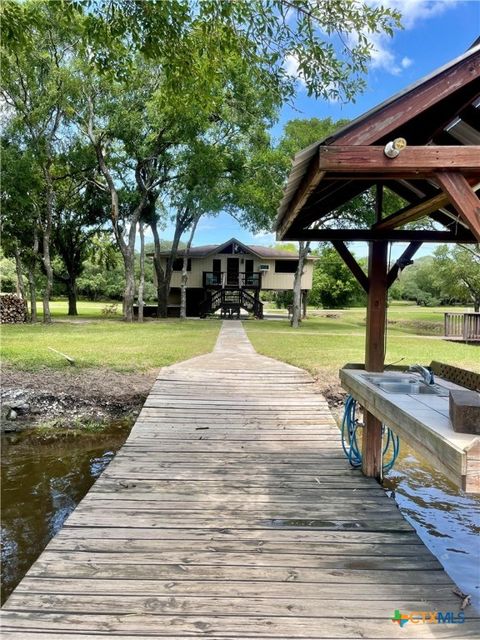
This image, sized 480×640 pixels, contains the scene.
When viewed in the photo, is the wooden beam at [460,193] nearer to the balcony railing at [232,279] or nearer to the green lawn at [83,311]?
the green lawn at [83,311]

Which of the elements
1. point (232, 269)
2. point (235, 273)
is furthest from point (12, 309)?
point (232, 269)

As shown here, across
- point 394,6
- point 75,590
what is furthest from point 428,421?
point 394,6

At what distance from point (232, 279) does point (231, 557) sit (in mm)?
32022

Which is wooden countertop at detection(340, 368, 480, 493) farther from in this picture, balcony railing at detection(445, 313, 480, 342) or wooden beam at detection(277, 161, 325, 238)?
balcony railing at detection(445, 313, 480, 342)

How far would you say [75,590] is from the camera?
9.66ft

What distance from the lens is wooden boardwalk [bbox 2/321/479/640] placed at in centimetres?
268

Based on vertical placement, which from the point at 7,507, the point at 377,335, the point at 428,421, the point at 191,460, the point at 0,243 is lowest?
the point at 7,507

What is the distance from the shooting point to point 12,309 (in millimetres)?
24125

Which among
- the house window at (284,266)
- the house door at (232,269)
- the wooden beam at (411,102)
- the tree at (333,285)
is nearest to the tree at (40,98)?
the house door at (232,269)

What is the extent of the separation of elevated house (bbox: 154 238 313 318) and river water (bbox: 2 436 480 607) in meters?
27.3

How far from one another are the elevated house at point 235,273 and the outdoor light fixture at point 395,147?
31.2 meters

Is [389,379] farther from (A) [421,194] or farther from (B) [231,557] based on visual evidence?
(B) [231,557]

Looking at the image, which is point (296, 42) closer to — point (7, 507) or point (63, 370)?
point (7, 507)

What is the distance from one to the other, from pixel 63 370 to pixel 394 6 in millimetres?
8172
